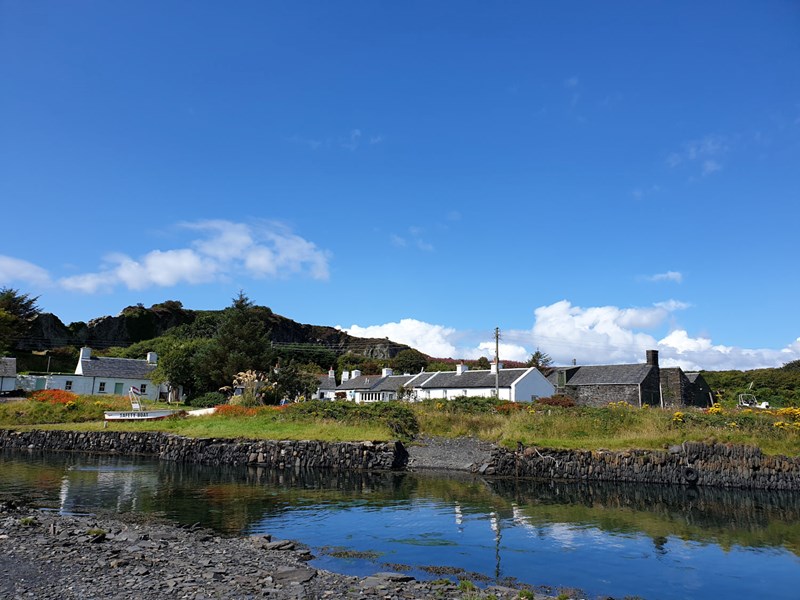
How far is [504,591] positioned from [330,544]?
249 inches

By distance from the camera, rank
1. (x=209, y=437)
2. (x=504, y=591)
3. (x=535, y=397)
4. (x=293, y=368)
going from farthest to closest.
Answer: (x=535, y=397) → (x=293, y=368) → (x=209, y=437) → (x=504, y=591)

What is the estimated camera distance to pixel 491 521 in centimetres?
2003

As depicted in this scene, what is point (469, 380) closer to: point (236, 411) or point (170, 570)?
point (236, 411)

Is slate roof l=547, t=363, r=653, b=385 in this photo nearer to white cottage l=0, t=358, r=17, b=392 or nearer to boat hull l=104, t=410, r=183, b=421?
boat hull l=104, t=410, r=183, b=421

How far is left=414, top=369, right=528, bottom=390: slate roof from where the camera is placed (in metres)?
67.0

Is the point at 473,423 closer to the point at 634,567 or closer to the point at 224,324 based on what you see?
the point at 634,567

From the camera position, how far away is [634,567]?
14711mm

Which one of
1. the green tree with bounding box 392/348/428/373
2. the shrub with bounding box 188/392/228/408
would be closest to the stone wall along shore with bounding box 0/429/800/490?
the shrub with bounding box 188/392/228/408

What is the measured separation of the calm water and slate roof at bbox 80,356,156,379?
37226 mm

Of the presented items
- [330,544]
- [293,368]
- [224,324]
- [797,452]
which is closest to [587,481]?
[797,452]

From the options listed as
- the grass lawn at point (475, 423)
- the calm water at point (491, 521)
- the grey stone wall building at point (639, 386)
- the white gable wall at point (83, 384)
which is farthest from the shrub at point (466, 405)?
the white gable wall at point (83, 384)

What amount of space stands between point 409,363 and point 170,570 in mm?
94757

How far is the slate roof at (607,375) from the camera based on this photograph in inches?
2603

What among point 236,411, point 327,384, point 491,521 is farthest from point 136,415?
point 327,384
